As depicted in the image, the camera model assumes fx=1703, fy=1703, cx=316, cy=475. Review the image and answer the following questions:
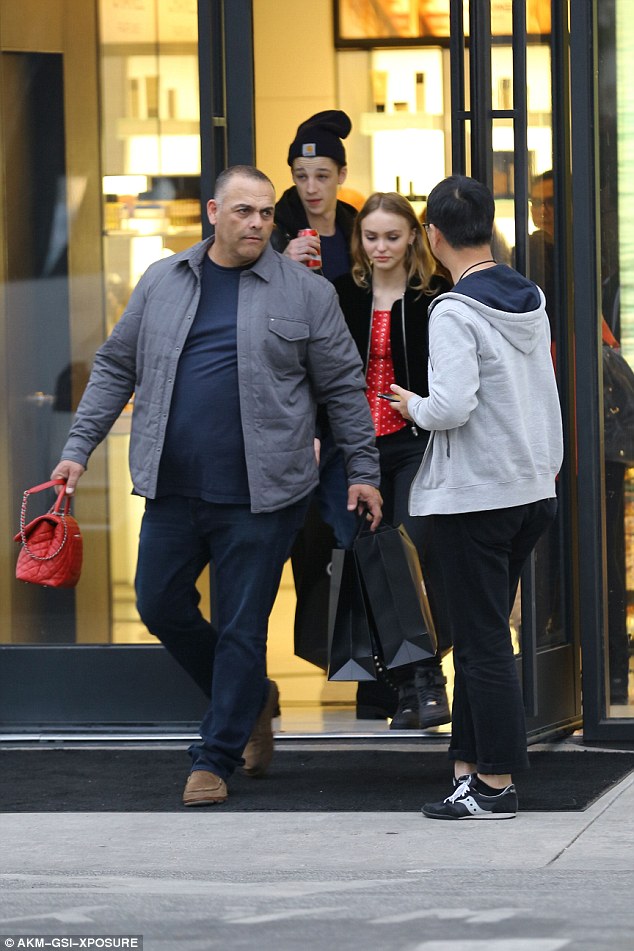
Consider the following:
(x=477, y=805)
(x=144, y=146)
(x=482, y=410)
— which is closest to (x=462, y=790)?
(x=477, y=805)

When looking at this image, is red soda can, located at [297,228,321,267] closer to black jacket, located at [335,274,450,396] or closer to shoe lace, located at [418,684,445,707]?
black jacket, located at [335,274,450,396]

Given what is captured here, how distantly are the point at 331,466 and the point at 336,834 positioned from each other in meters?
1.57

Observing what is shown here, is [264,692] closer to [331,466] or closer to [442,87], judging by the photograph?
[331,466]

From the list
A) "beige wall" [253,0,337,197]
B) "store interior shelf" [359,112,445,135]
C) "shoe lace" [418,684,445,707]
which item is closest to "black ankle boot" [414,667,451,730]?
"shoe lace" [418,684,445,707]

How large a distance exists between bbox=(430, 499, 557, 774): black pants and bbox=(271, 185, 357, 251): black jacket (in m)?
1.66

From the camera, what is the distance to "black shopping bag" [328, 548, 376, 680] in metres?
5.22

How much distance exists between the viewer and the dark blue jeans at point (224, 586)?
17.3 feet

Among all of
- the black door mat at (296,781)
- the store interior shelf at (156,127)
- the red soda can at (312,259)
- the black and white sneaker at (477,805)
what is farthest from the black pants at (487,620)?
the store interior shelf at (156,127)

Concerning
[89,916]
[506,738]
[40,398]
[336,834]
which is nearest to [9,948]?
[89,916]

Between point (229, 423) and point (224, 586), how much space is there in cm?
51

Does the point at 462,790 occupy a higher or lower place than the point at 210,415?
lower

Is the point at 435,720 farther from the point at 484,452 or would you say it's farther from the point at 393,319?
the point at 393,319

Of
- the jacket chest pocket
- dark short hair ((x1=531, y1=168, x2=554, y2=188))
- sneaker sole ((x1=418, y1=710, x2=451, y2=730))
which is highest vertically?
dark short hair ((x1=531, y1=168, x2=554, y2=188))

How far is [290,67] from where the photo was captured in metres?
10.6
